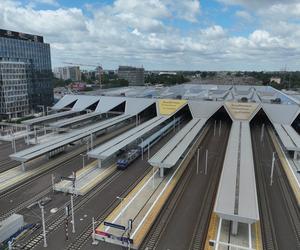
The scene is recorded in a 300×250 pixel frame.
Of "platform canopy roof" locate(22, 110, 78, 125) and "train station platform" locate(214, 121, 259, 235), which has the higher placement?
"platform canopy roof" locate(22, 110, 78, 125)

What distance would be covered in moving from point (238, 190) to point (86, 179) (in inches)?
783

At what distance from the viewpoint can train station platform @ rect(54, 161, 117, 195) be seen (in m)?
33.5

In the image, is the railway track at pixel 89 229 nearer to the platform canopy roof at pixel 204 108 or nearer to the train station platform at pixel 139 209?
the train station platform at pixel 139 209

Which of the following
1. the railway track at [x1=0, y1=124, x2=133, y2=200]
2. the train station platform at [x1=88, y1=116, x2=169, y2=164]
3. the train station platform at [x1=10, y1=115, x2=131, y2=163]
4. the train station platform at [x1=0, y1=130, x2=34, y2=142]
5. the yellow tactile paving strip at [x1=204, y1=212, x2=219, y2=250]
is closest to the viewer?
the yellow tactile paving strip at [x1=204, y1=212, x2=219, y2=250]

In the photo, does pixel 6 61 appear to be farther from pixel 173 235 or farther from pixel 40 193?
pixel 173 235

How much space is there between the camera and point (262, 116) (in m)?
78.9

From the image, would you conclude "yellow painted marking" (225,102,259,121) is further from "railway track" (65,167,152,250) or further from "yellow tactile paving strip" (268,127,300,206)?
"railway track" (65,167,152,250)

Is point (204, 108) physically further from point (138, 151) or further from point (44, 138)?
point (44, 138)

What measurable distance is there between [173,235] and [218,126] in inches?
2046

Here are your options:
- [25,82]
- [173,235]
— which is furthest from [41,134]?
[173,235]

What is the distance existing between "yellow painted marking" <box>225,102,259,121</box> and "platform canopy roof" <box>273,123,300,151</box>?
673 centimetres

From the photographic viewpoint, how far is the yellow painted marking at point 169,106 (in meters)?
72.6

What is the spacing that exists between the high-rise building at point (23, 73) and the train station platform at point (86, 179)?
5358cm

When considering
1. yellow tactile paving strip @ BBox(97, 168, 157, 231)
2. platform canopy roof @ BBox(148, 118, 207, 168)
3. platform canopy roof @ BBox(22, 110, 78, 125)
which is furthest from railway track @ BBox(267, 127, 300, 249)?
platform canopy roof @ BBox(22, 110, 78, 125)
